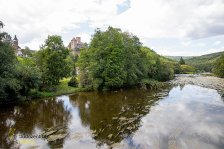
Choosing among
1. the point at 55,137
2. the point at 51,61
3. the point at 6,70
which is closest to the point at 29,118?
the point at 55,137

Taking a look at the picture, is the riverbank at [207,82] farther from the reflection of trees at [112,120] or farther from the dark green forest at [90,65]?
the reflection of trees at [112,120]

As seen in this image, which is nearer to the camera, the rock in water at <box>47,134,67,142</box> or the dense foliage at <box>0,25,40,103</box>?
the rock in water at <box>47,134,67,142</box>

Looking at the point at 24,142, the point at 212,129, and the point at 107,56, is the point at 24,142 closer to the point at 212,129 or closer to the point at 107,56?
the point at 212,129

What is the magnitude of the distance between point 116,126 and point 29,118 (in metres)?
11.3

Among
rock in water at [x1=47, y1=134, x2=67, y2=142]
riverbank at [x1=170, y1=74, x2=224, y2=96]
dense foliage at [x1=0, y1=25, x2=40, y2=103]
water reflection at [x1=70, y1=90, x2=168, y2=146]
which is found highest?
dense foliage at [x1=0, y1=25, x2=40, y2=103]

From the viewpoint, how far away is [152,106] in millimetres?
32812

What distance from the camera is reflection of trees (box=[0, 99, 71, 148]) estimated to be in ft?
72.7

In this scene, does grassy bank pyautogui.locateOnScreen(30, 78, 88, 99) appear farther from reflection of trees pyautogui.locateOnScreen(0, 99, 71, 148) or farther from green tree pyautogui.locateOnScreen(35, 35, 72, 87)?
reflection of trees pyautogui.locateOnScreen(0, 99, 71, 148)

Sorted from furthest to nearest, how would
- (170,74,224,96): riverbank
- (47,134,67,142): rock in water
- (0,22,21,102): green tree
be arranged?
(170,74,224,96): riverbank, (0,22,21,102): green tree, (47,134,67,142): rock in water

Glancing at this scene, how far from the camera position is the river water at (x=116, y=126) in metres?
18.2

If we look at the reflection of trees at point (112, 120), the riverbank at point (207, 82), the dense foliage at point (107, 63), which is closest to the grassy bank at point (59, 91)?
the dense foliage at point (107, 63)

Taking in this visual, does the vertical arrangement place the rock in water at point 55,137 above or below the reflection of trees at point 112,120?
below

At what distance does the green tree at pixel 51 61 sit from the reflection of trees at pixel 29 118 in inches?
540

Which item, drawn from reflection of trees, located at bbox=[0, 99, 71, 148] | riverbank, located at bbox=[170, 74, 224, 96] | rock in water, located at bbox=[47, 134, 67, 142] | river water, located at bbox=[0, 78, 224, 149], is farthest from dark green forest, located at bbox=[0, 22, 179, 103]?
rock in water, located at bbox=[47, 134, 67, 142]
